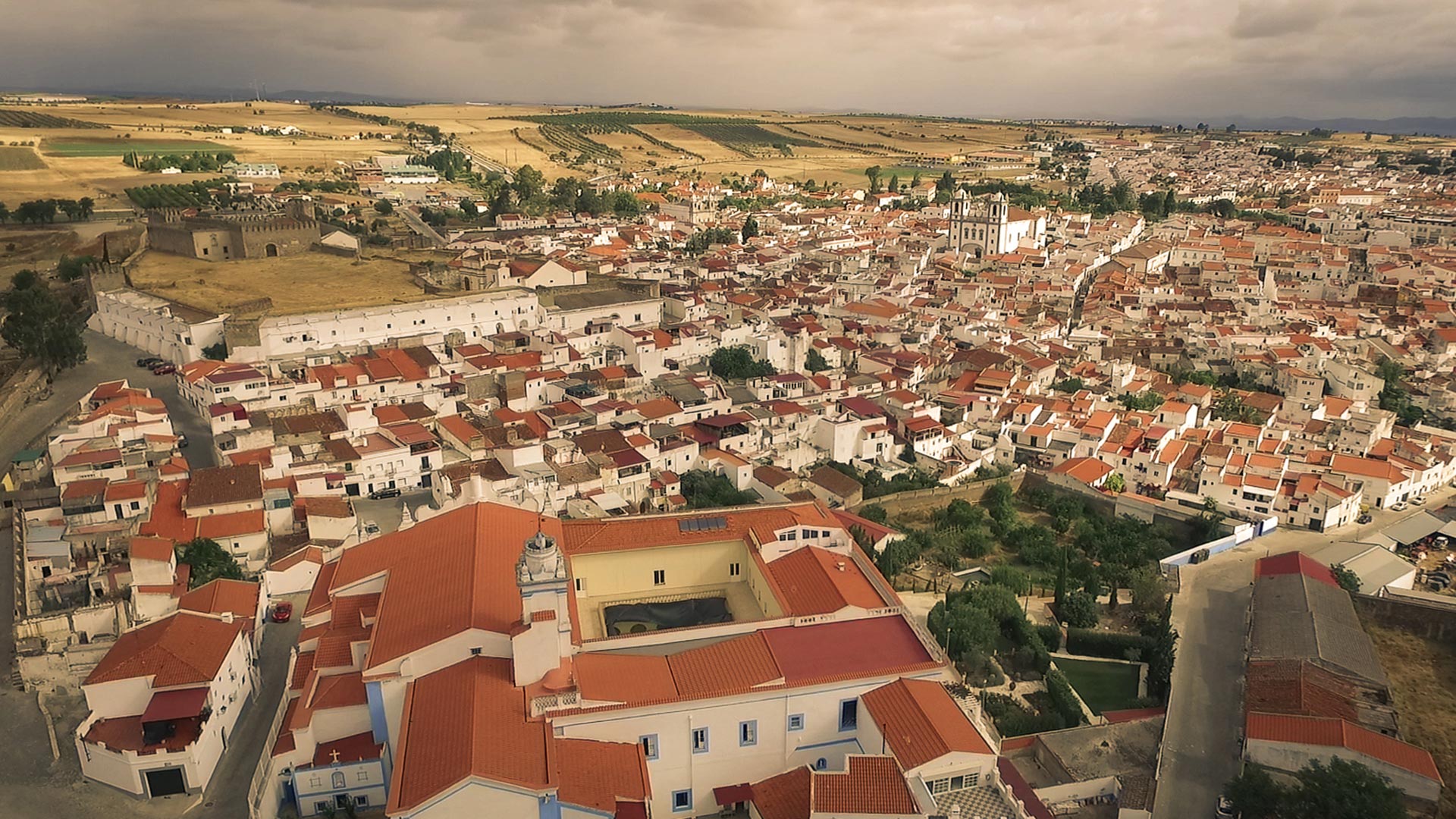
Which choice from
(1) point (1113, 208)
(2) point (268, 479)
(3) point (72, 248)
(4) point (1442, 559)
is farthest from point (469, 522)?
(1) point (1113, 208)

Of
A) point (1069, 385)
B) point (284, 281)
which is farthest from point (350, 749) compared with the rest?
point (284, 281)

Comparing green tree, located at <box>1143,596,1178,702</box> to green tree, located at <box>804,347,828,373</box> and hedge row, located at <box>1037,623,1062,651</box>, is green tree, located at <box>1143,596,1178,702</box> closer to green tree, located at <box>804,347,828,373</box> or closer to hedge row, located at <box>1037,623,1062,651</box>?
hedge row, located at <box>1037,623,1062,651</box>

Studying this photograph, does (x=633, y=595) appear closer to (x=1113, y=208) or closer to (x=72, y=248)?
(x=72, y=248)

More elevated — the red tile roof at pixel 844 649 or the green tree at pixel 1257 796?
the red tile roof at pixel 844 649

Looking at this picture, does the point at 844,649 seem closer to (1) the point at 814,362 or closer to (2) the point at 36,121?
(1) the point at 814,362

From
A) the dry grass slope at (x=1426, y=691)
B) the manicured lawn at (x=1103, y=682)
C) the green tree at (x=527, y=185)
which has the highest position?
the green tree at (x=527, y=185)

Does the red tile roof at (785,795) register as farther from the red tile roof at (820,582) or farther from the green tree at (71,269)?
the green tree at (71,269)

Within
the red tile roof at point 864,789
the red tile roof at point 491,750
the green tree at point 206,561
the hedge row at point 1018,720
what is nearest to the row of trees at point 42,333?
the green tree at point 206,561
